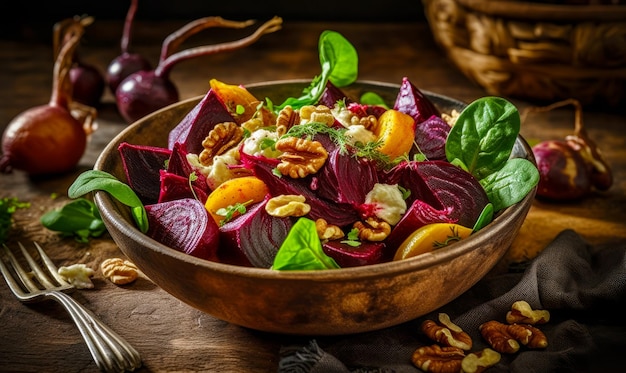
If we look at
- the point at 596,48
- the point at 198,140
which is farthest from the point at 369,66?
the point at 198,140

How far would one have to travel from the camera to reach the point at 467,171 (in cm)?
160

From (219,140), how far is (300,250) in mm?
508

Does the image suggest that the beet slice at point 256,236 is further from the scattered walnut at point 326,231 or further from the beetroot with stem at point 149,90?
the beetroot with stem at point 149,90

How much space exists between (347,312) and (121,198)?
1.75ft

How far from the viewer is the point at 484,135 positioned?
5.36ft

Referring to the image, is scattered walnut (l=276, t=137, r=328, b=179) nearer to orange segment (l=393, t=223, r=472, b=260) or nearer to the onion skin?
orange segment (l=393, t=223, r=472, b=260)

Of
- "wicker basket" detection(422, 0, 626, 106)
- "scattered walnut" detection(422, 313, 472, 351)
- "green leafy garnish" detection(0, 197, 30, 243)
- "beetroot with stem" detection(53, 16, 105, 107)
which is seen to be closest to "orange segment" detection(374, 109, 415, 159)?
"scattered walnut" detection(422, 313, 472, 351)

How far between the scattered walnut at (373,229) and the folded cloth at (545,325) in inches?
8.0

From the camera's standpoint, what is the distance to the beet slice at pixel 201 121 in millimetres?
1706

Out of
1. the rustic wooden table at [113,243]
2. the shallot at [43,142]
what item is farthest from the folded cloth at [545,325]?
the shallot at [43,142]

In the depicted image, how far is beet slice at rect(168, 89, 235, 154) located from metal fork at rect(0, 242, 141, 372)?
0.43 m

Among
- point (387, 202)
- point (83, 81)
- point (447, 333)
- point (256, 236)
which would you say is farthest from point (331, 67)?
point (83, 81)

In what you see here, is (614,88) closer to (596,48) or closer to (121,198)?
(596,48)

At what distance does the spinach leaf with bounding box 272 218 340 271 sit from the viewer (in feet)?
4.18
